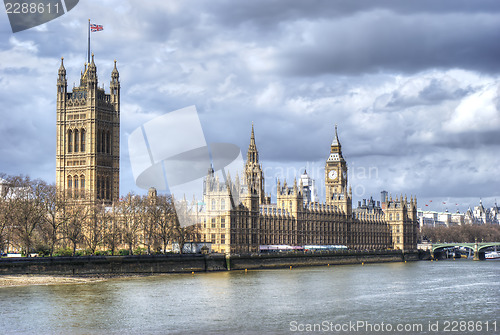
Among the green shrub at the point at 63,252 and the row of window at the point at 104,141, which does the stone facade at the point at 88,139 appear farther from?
the green shrub at the point at 63,252

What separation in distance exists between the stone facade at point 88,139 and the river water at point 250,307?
73946 millimetres

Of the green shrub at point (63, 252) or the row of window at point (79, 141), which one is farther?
the row of window at point (79, 141)

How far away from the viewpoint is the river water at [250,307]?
60594mm

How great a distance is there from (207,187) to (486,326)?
97.1 metres

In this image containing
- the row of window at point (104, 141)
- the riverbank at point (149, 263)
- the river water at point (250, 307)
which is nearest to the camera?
the river water at point (250, 307)

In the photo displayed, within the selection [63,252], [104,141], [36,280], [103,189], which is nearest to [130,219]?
[63,252]

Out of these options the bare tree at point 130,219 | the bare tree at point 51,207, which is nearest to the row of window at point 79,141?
the bare tree at point 130,219

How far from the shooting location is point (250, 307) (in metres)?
72.7

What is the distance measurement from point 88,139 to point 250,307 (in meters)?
110

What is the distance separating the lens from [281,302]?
77.4 meters

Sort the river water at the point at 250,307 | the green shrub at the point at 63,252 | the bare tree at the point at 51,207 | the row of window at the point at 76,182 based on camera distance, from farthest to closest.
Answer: the row of window at the point at 76,182 < the green shrub at the point at 63,252 < the bare tree at the point at 51,207 < the river water at the point at 250,307

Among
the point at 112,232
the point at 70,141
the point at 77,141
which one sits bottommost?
the point at 112,232

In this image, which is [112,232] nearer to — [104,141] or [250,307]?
[104,141]

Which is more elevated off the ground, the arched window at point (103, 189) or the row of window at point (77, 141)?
the row of window at point (77, 141)
